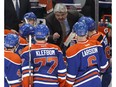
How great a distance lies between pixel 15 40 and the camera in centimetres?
449

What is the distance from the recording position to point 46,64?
14.2 feet

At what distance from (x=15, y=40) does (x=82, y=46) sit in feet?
2.42

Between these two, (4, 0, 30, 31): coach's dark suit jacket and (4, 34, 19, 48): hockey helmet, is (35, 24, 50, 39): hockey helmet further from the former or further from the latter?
(4, 0, 30, 31): coach's dark suit jacket

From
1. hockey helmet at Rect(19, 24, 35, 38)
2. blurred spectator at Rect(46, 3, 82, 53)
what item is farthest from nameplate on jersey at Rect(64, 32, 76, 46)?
hockey helmet at Rect(19, 24, 35, 38)

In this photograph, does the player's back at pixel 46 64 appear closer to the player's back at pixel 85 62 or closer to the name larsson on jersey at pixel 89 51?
the player's back at pixel 85 62

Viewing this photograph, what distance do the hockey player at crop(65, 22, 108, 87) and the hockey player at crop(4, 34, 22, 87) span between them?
0.54 m

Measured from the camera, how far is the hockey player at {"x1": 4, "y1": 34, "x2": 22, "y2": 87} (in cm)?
427

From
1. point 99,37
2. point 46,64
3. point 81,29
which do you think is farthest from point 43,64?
point 99,37

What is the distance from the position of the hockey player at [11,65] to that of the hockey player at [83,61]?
0.54 meters

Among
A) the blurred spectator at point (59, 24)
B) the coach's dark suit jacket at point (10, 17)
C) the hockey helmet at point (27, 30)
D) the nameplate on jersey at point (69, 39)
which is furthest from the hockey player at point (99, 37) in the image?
the coach's dark suit jacket at point (10, 17)

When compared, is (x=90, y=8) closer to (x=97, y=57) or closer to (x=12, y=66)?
(x=97, y=57)

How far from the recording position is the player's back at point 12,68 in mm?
4266

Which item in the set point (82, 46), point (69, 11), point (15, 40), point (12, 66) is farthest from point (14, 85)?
point (69, 11)

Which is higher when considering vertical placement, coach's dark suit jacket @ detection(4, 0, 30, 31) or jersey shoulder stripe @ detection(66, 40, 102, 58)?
coach's dark suit jacket @ detection(4, 0, 30, 31)
